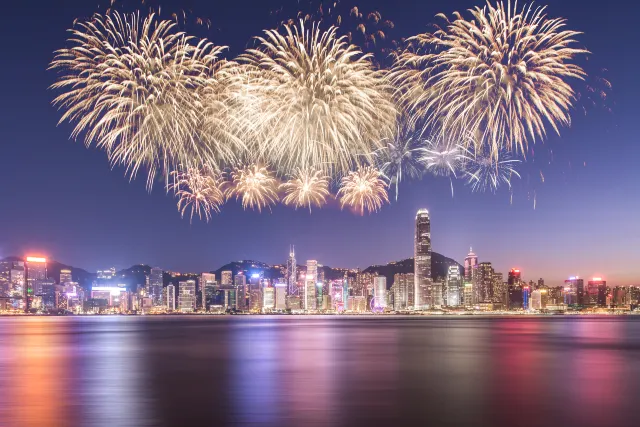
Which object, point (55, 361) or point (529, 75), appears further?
point (55, 361)

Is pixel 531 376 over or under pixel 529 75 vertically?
under

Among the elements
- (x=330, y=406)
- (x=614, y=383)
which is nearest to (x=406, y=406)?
(x=330, y=406)

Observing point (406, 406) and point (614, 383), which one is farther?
point (614, 383)

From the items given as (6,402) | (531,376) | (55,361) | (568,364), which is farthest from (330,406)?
(55,361)

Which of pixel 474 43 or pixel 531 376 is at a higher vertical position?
pixel 474 43

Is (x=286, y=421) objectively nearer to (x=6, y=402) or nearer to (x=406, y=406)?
(x=406, y=406)

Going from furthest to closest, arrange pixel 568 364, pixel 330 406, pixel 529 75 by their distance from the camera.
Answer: pixel 568 364, pixel 529 75, pixel 330 406

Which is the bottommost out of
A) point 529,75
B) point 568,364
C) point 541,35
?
point 568,364

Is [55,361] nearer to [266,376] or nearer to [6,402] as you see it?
[266,376]

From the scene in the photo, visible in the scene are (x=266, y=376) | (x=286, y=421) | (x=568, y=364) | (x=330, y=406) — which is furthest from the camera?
(x=568, y=364)
